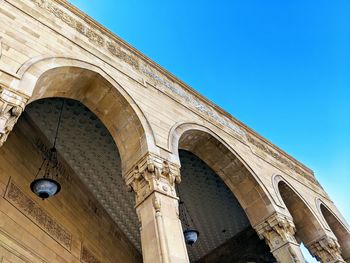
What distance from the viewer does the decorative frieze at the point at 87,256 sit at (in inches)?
252

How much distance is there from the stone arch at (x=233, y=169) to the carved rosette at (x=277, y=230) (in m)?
0.14

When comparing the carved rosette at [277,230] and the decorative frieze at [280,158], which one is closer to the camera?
the carved rosette at [277,230]

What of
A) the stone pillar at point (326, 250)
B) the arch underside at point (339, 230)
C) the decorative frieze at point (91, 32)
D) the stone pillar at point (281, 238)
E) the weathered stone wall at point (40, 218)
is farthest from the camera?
the arch underside at point (339, 230)

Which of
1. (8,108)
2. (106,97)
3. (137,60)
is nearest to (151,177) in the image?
(106,97)

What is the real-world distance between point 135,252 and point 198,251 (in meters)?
2.28

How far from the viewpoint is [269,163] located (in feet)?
27.4

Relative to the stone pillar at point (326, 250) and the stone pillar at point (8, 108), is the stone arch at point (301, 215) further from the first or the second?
the stone pillar at point (8, 108)

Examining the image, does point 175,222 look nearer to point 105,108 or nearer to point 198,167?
point 105,108

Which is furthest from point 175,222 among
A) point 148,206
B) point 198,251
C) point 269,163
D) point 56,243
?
point 198,251

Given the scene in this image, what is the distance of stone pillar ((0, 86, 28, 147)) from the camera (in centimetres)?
347

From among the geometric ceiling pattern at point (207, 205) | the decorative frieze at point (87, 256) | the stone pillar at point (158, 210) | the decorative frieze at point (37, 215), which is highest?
the geometric ceiling pattern at point (207, 205)

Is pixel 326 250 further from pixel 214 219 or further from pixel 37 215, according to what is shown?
pixel 37 215

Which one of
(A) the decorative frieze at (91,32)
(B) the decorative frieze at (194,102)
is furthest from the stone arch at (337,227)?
(A) the decorative frieze at (91,32)

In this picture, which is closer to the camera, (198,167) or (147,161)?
(147,161)
